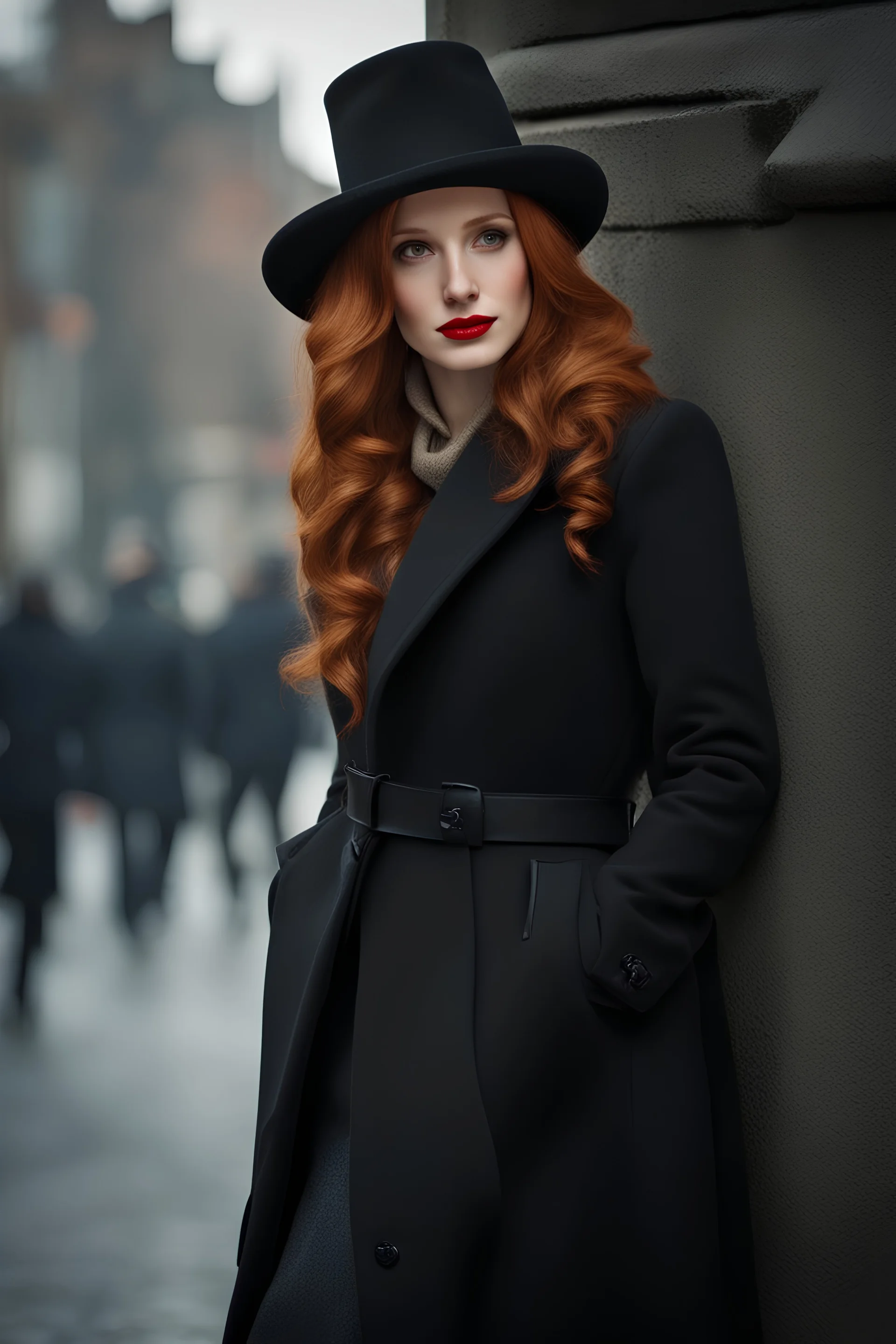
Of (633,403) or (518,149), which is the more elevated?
Result: (518,149)

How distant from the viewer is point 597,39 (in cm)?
192

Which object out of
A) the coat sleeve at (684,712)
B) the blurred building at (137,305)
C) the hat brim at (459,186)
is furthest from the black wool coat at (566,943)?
the blurred building at (137,305)

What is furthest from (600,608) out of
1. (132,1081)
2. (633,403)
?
(132,1081)

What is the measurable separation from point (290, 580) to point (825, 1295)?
53.2 inches

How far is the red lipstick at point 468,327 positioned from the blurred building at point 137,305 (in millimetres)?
17611

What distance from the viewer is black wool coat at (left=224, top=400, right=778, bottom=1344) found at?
5.37 feet

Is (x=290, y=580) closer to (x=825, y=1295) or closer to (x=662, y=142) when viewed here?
(x=662, y=142)

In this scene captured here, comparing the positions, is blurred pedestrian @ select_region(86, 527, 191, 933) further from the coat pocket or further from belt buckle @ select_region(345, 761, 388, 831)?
the coat pocket

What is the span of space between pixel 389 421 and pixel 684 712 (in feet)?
2.21

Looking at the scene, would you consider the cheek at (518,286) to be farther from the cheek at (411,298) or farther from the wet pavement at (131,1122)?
the wet pavement at (131,1122)

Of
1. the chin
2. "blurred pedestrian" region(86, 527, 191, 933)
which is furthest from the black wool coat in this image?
"blurred pedestrian" region(86, 527, 191, 933)

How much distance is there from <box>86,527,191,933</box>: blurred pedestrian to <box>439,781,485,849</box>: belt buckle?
15.2 feet

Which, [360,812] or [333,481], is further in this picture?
[333,481]

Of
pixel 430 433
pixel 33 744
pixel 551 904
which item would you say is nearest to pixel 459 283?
pixel 430 433
